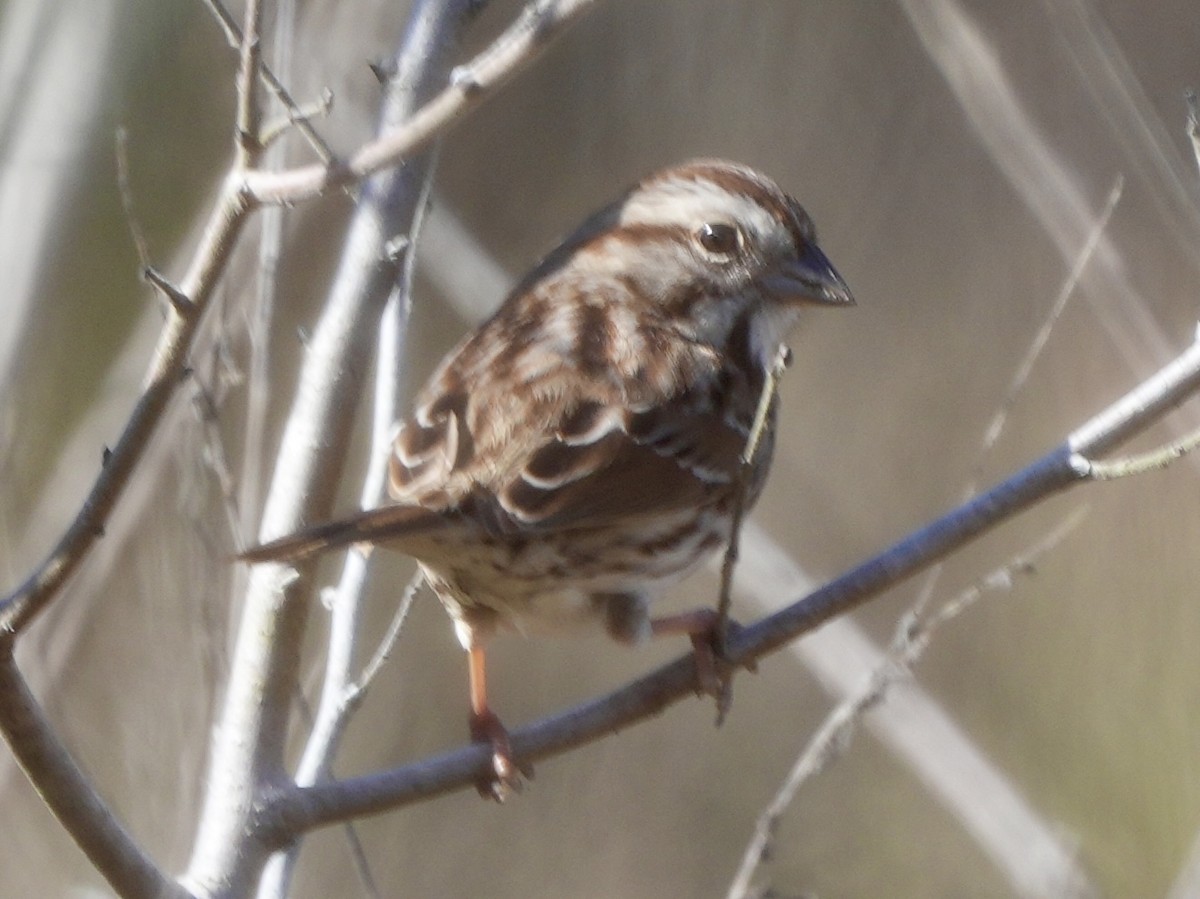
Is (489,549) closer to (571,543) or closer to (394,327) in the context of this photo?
(571,543)

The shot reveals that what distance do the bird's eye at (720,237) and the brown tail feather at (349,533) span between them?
0.85 m

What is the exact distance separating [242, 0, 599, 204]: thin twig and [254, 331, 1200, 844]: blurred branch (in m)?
0.79

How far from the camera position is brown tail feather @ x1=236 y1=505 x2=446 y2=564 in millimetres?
1977

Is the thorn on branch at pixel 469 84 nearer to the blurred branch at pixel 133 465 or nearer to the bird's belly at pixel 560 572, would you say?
the blurred branch at pixel 133 465

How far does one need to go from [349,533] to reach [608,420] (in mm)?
673

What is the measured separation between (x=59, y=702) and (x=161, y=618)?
0.36 metres

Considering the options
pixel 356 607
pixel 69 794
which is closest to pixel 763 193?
pixel 356 607

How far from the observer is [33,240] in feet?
9.54

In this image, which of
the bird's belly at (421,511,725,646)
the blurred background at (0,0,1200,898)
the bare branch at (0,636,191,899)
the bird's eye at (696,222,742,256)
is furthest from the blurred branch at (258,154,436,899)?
the blurred background at (0,0,1200,898)

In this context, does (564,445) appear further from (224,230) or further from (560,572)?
(224,230)

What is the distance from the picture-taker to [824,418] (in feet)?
16.4

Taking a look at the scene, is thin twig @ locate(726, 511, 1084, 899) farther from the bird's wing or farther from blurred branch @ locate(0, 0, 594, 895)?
blurred branch @ locate(0, 0, 594, 895)

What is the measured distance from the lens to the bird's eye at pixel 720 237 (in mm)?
2838

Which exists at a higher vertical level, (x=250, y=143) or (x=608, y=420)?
(x=250, y=143)
